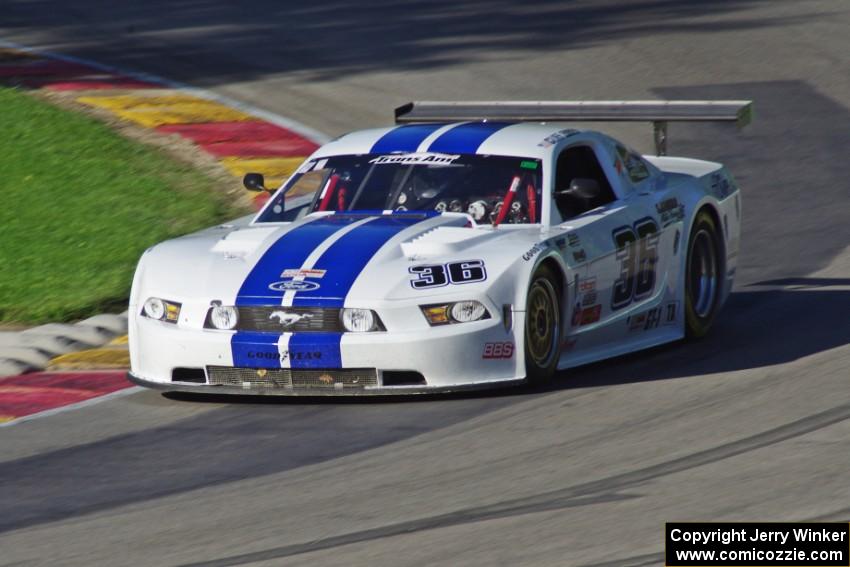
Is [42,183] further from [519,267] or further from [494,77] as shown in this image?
[519,267]

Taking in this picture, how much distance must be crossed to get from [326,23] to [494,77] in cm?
337

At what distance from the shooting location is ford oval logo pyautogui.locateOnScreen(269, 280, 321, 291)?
887 cm

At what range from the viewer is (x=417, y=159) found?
1007cm

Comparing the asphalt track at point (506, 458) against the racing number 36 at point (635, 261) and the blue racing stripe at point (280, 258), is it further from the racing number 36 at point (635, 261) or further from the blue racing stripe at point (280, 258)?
the blue racing stripe at point (280, 258)

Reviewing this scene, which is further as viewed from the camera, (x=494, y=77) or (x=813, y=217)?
(x=494, y=77)

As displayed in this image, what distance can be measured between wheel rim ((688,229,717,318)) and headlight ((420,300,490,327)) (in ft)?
7.26

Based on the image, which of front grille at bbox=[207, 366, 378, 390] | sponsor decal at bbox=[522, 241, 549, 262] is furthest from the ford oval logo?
sponsor decal at bbox=[522, 241, 549, 262]

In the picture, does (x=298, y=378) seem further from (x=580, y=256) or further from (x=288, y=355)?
(x=580, y=256)

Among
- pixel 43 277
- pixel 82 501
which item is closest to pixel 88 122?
pixel 43 277

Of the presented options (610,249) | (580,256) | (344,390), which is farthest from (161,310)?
(610,249)

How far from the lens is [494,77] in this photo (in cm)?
1875

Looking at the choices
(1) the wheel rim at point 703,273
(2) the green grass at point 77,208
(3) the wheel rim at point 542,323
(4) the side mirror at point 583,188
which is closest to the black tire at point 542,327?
(3) the wheel rim at point 542,323

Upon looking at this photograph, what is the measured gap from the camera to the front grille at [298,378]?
8.81 m

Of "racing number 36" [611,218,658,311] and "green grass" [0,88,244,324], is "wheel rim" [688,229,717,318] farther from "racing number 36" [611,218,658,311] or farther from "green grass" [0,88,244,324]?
"green grass" [0,88,244,324]
